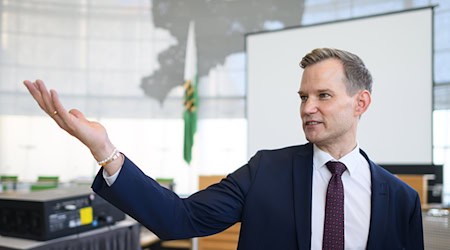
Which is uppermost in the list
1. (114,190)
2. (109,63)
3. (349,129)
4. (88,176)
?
(109,63)

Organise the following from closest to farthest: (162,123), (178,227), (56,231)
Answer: (178,227) < (56,231) < (162,123)

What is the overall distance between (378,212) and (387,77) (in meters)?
3.67

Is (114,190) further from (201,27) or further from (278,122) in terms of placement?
(201,27)

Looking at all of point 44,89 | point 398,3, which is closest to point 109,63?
point 398,3

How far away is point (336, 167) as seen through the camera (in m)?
1.19

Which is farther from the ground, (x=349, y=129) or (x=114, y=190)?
(x=349, y=129)

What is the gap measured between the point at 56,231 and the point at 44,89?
158 cm

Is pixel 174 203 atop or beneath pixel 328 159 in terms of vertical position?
beneath

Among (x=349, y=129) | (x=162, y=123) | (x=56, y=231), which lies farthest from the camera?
(x=162, y=123)

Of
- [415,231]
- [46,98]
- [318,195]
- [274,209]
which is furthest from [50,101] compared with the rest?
[415,231]

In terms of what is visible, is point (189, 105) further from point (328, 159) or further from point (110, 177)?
point (110, 177)

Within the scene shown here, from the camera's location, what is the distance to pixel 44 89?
93 cm

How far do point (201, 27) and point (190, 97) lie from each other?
4.01 ft

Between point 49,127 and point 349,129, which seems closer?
point 349,129
